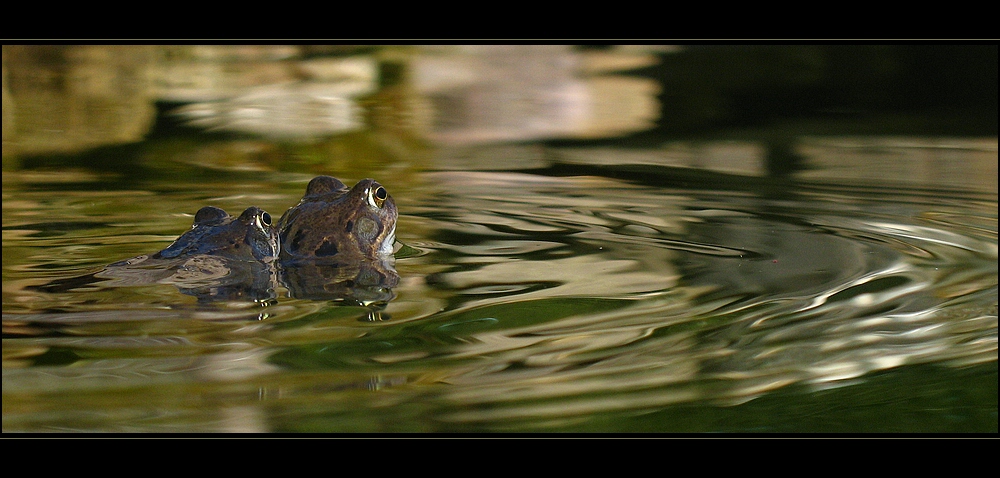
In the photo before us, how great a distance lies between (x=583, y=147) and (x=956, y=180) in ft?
5.16

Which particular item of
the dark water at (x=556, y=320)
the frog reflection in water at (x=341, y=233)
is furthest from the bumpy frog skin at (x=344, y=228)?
the dark water at (x=556, y=320)

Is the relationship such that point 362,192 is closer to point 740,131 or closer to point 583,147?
point 583,147

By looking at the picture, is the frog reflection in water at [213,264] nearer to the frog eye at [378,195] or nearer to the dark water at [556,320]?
the dark water at [556,320]

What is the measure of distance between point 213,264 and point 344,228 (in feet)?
1.27

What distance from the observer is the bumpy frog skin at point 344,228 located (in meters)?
2.84

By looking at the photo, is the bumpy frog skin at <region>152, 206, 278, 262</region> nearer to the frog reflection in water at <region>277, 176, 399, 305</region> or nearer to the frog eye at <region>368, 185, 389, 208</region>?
the frog reflection in water at <region>277, 176, 399, 305</region>

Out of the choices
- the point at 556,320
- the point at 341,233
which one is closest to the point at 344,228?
the point at 341,233

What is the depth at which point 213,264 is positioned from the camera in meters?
2.64

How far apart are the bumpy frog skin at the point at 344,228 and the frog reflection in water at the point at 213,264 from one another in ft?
0.23

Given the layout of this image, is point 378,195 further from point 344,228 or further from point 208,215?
point 208,215

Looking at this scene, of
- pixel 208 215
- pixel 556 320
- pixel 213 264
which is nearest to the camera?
pixel 556 320

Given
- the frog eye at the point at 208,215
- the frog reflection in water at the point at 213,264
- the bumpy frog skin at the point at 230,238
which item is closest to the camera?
the frog reflection in water at the point at 213,264

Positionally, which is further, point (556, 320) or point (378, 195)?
point (378, 195)

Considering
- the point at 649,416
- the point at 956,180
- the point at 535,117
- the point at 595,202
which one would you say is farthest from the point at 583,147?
the point at 649,416
